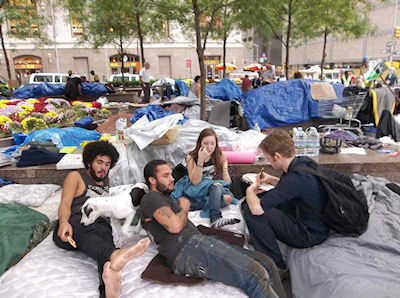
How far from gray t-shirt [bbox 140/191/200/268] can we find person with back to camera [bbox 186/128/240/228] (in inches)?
36.2

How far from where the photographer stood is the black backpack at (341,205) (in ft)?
8.39

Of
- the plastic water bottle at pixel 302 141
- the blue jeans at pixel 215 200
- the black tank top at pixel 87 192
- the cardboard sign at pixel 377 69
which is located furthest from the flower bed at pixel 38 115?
the cardboard sign at pixel 377 69

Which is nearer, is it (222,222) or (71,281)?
(71,281)

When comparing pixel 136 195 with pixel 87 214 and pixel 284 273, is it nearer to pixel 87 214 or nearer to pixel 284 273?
pixel 87 214

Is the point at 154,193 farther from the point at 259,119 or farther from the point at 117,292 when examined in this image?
the point at 259,119

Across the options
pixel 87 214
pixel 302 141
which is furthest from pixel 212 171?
pixel 87 214

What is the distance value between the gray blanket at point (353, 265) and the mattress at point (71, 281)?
74 cm

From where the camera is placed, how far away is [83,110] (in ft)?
31.2

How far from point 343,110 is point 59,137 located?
242 inches

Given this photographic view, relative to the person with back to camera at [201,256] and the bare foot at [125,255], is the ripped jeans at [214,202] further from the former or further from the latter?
the bare foot at [125,255]

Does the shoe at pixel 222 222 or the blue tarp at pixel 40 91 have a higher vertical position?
the blue tarp at pixel 40 91

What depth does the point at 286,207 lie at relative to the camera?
3.01 metres

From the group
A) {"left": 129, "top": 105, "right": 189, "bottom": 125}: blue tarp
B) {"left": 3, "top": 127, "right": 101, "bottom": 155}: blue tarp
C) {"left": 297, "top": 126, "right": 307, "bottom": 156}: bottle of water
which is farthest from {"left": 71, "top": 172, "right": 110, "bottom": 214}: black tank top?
{"left": 129, "top": 105, "right": 189, "bottom": 125}: blue tarp

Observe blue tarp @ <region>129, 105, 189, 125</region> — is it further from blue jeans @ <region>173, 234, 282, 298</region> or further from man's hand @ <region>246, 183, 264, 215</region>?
blue jeans @ <region>173, 234, 282, 298</region>
